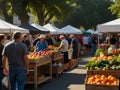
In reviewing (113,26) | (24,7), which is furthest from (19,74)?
(24,7)

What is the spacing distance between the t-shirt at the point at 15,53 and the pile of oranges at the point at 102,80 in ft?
6.45

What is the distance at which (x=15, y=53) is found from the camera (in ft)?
32.0

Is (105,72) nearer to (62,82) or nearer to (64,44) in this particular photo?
Answer: (62,82)

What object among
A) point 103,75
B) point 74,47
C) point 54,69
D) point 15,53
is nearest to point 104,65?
point 103,75

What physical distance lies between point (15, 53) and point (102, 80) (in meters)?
2.52

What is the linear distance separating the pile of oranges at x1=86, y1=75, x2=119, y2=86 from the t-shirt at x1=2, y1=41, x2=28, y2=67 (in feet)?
6.45

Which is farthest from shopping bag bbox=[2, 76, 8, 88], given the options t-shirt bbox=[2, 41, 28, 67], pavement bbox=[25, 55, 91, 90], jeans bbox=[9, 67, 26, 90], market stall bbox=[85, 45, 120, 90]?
pavement bbox=[25, 55, 91, 90]

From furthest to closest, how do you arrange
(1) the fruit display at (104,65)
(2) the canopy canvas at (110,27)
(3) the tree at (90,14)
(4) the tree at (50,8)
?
(3) the tree at (90,14)
(4) the tree at (50,8)
(2) the canopy canvas at (110,27)
(1) the fruit display at (104,65)

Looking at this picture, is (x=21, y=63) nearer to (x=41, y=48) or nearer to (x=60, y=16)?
(x=41, y=48)

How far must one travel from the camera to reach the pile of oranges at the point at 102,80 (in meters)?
10.2

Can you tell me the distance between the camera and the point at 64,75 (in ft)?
57.2

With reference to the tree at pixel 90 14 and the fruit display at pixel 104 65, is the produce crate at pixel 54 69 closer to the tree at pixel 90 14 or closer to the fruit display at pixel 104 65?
the fruit display at pixel 104 65

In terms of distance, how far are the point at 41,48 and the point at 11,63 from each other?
7.30m

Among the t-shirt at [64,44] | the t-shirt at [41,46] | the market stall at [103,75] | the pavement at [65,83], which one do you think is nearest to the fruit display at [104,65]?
the market stall at [103,75]
